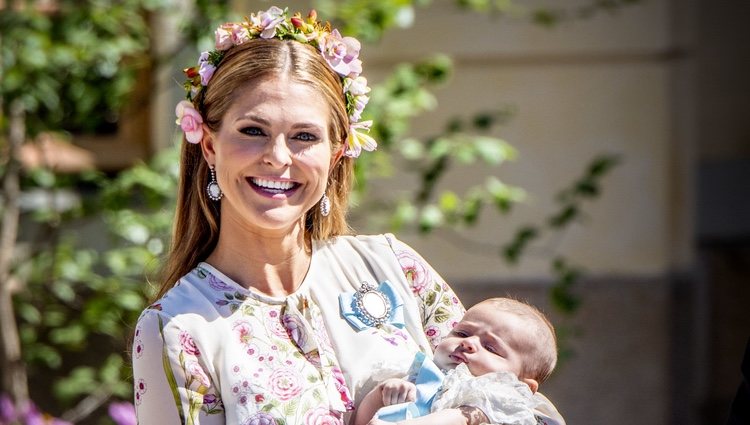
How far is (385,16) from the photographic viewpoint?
4629 mm

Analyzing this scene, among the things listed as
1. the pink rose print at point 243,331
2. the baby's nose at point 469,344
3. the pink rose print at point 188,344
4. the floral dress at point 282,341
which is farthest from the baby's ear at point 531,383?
the pink rose print at point 188,344

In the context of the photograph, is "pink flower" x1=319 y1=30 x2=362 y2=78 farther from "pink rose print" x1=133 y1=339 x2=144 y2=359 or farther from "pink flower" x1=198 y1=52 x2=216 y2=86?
"pink rose print" x1=133 y1=339 x2=144 y2=359

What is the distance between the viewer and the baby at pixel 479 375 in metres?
2.50

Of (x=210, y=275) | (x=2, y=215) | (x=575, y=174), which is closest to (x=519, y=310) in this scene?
(x=210, y=275)

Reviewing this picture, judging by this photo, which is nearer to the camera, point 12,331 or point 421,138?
point 12,331

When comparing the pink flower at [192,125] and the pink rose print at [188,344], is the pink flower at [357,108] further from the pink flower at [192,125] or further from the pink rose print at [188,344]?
the pink rose print at [188,344]

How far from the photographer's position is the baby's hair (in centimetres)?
265

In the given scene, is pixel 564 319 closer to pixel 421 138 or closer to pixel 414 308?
pixel 421 138

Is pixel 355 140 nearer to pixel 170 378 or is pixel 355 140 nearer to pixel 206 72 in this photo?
pixel 206 72

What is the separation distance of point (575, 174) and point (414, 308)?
3.25 meters

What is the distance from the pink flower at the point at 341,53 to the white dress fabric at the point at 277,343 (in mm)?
396

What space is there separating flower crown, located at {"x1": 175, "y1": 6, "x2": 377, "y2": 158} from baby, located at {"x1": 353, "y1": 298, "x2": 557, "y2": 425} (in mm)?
484

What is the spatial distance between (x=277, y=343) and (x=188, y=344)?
0.20m

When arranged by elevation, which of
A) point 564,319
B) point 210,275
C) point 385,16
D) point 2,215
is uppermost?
point 385,16
